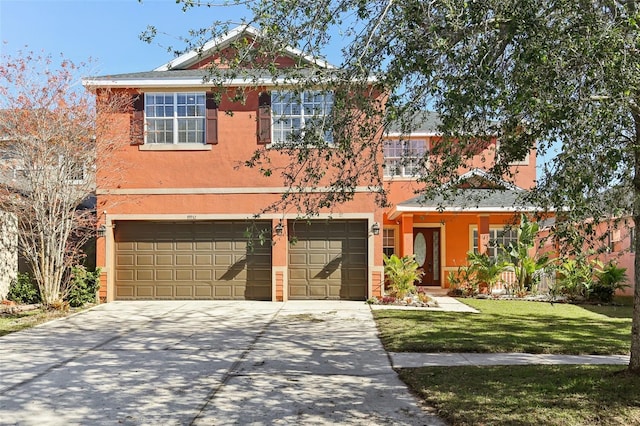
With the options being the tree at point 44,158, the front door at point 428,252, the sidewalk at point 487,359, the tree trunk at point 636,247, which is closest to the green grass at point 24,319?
the tree at point 44,158

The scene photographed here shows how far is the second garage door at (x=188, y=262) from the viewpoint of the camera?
1689cm

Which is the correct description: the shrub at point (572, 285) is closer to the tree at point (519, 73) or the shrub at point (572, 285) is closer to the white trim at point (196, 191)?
the white trim at point (196, 191)

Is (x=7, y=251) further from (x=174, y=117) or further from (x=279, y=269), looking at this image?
(x=279, y=269)

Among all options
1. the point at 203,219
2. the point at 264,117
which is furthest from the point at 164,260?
the point at 264,117

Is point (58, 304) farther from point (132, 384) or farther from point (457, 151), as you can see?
point (457, 151)

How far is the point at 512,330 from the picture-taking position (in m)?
11.7

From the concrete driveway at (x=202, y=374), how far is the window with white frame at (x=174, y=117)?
18.5 ft

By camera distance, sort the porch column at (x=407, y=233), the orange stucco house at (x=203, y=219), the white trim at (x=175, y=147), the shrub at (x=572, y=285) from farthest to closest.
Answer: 1. the porch column at (x=407, y=233)
2. the shrub at (x=572, y=285)
3. the white trim at (x=175, y=147)
4. the orange stucco house at (x=203, y=219)

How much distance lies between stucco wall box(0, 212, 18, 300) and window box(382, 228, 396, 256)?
12.5 m

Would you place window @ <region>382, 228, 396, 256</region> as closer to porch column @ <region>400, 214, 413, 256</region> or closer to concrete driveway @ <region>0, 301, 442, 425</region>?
porch column @ <region>400, 214, 413, 256</region>

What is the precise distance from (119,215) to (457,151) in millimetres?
12279

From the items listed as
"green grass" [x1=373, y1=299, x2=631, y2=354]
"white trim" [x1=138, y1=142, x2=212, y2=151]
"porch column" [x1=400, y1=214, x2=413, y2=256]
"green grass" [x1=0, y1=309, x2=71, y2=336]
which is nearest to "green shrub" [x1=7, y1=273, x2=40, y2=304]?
"green grass" [x1=0, y1=309, x2=71, y2=336]

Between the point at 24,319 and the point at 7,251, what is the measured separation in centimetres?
394

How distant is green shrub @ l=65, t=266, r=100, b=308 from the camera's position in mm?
15539
